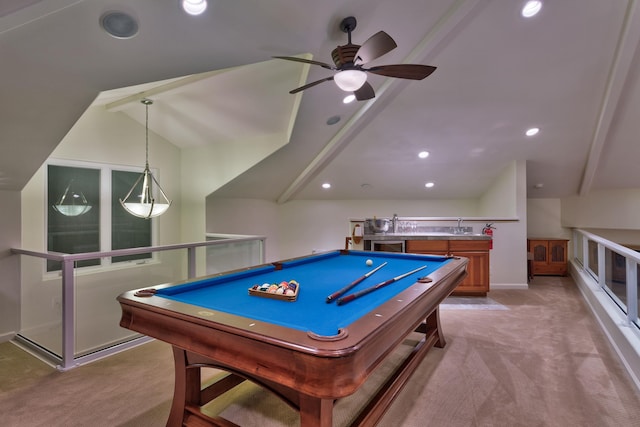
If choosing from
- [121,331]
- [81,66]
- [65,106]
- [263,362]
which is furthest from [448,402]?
[65,106]

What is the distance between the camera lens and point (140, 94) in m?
4.42

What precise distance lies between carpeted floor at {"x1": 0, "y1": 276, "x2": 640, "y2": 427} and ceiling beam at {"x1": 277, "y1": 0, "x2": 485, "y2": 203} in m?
2.98

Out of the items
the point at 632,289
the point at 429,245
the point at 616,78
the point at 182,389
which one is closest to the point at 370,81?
the point at 429,245

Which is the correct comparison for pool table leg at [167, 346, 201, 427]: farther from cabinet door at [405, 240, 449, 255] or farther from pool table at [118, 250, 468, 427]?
cabinet door at [405, 240, 449, 255]

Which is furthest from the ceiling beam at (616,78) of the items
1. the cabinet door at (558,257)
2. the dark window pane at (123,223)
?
the dark window pane at (123,223)

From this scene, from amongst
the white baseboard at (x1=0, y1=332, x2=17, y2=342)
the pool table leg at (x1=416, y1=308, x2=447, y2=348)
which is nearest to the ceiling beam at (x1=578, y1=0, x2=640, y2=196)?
the pool table leg at (x1=416, y1=308, x2=447, y2=348)

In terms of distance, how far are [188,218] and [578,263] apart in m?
7.01

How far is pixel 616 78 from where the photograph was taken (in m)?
3.88

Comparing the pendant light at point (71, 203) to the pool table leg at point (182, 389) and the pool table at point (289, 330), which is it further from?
the pool table leg at point (182, 389)

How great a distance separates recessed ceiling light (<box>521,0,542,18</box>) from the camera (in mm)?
3027

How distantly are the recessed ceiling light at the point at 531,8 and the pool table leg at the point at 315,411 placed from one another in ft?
12.2

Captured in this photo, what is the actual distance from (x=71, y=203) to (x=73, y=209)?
108 millimetres

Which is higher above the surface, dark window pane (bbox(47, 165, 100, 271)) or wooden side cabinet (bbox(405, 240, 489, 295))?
dark window pane (bbox(47, 165, 100, 271))

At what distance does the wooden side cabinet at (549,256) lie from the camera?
6.12 m
